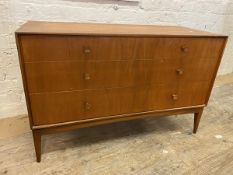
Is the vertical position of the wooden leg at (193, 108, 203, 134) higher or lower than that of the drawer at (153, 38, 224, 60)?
lower

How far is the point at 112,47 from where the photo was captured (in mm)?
1206

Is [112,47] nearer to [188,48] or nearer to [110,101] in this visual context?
[110,101]

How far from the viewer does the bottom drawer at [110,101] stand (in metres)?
1.22

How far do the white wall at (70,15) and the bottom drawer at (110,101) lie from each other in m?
0.65

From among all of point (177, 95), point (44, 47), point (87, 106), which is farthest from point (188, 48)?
point (44, 47)

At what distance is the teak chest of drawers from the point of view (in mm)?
1113

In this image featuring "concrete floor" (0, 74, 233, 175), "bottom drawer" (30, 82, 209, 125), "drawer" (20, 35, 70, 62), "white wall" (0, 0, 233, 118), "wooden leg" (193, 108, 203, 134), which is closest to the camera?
"drawer" (20, 35, 70, 62)

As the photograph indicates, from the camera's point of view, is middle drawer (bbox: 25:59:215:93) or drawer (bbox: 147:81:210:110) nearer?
middle drawer (bbox: 25:59:215:93)

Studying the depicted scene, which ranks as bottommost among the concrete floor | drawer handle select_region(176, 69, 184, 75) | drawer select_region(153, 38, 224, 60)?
the concrete floor

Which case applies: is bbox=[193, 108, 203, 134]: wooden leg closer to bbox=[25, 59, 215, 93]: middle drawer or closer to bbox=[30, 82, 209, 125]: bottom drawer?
bbox=[30, 82, 209, 125]: bottom drawer

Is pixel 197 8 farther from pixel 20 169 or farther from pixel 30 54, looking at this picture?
pixel 20 169

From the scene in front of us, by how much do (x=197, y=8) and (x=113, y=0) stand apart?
98cm

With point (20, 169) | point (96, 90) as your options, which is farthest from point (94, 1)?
point (20, 169)

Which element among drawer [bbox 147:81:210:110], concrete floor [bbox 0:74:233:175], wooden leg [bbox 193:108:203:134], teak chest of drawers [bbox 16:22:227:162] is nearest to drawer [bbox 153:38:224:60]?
teak chest of drawers [bbox 16:22:227:162]
